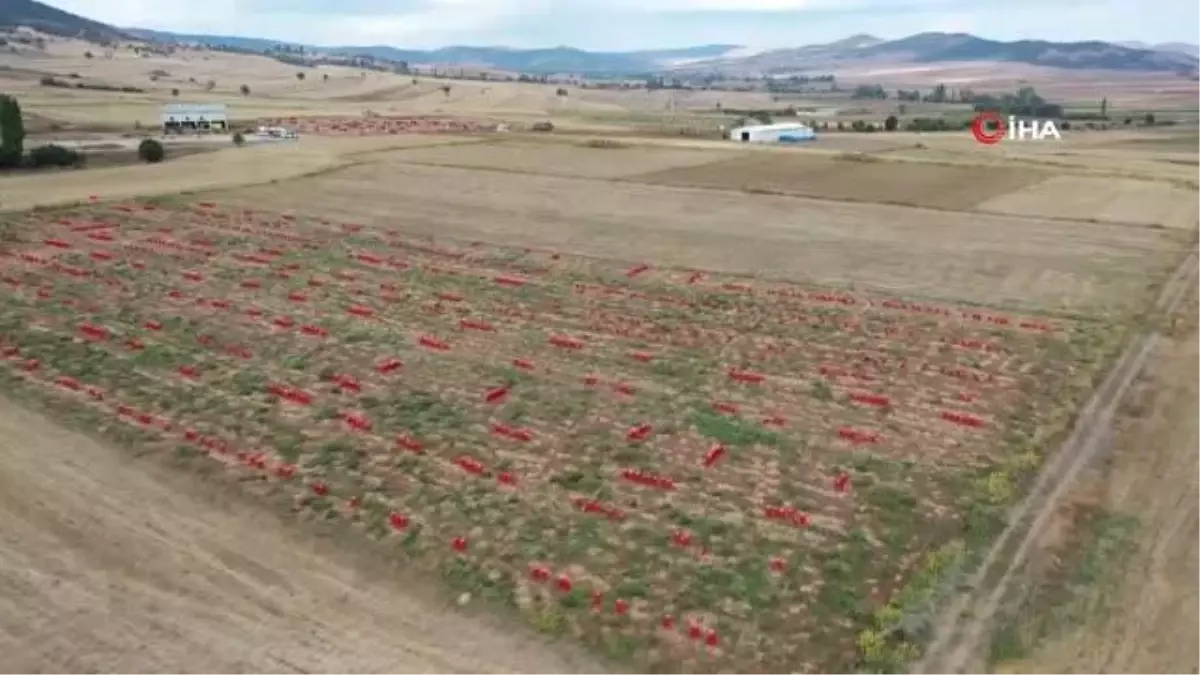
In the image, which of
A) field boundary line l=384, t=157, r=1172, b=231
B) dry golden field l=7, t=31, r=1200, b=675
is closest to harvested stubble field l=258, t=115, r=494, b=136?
field boundary line l=384, t=157, r=1172, b=231

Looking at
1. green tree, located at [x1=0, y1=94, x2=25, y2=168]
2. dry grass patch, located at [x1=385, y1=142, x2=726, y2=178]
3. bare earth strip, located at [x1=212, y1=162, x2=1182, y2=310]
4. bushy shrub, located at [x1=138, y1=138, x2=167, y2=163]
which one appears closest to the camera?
bare earth strip, located at [x1=212, y1=162, x2=1182, y2=310]

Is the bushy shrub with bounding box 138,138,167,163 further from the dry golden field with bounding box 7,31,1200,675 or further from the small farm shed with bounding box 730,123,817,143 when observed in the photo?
the small farm shed with bounding box 730,123,817,143

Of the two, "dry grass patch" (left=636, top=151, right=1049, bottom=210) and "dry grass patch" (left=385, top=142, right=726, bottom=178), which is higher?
"dry grass patch" (left=385, top=142, right=726, bottom=178)

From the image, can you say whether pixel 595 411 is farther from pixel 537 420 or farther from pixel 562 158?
pixel 562 158

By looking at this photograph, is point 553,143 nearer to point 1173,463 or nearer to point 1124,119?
point 1173,463

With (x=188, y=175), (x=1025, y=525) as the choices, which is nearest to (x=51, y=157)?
(x=188, y=175)

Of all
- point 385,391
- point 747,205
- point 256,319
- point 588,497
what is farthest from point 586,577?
point 747,205

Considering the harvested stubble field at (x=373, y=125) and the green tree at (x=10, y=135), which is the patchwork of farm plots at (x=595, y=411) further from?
the harvested stubble field at (x=373, y=125)

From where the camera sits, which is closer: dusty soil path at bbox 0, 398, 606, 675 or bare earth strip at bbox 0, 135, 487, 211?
dusty soil path at bbox 0, 398, 606, 675
